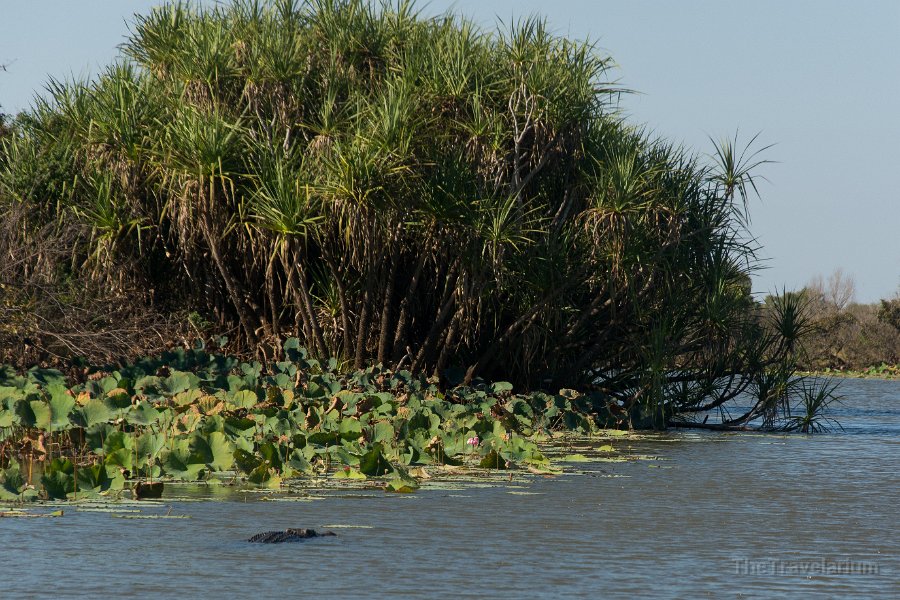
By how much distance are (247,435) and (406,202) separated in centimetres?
519

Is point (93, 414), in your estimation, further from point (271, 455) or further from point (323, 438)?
point (323, 438)

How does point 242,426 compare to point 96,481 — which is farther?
point 242,426

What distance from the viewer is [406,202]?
13953 millimetres

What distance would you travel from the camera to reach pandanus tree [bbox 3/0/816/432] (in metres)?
14.0

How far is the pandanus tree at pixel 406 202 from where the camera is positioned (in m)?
14.0

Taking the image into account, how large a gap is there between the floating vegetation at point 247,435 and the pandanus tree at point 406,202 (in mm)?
1803

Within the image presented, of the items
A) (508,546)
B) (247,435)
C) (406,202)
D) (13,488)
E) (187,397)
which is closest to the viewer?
(508,546)

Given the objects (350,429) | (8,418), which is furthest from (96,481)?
(350,429)

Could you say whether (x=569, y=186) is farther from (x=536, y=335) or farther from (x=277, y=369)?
(x=277, y=369)

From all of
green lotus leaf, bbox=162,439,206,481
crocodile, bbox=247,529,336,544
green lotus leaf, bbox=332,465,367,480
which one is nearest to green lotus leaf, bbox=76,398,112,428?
green lotus leaf, bbox=162,439,206,481

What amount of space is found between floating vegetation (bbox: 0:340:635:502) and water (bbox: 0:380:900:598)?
44 centimetres

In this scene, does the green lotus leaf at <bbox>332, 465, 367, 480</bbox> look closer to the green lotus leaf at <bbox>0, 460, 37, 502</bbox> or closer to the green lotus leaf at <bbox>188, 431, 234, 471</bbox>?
the green lotus leaf at <bbox>188, 431, 234, 471</bbox>

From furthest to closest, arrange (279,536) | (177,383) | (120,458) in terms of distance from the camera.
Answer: (177,383) → (120,458) → (279,536)

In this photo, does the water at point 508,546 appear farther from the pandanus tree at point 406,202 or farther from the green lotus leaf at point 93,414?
the pandanus tree at point 406,202
